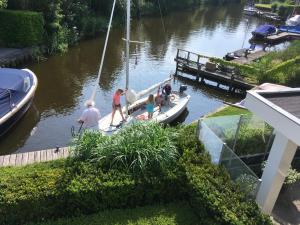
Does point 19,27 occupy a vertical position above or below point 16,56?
above

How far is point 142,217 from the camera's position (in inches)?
360

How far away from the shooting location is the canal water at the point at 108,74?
18.2 meters

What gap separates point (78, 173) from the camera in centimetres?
962

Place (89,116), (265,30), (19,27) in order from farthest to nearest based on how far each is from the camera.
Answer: (265,30) < (19,27) < (89,116)

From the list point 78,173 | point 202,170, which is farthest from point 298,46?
point 78,173

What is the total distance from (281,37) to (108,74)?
2608 cm

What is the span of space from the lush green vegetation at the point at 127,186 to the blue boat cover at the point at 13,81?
7313mm

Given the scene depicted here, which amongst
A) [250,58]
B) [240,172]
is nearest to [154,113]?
[240,172]

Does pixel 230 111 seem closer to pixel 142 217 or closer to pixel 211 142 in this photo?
pixel 211 142

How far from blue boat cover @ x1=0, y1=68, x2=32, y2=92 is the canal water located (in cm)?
199

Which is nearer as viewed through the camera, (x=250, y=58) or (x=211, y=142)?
(x=211, y=142)

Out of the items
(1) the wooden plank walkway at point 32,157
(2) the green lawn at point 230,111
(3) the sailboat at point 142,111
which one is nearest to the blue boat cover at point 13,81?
(3) the sailboat at point 142,111

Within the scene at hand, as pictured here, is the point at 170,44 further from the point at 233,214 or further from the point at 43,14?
the point at 233,214

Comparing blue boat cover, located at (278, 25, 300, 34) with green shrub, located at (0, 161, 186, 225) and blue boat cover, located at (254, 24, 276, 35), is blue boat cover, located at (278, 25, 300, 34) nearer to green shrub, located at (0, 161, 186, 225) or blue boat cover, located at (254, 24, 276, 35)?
blue boat cover, located at (254, 24, 276, 35)
